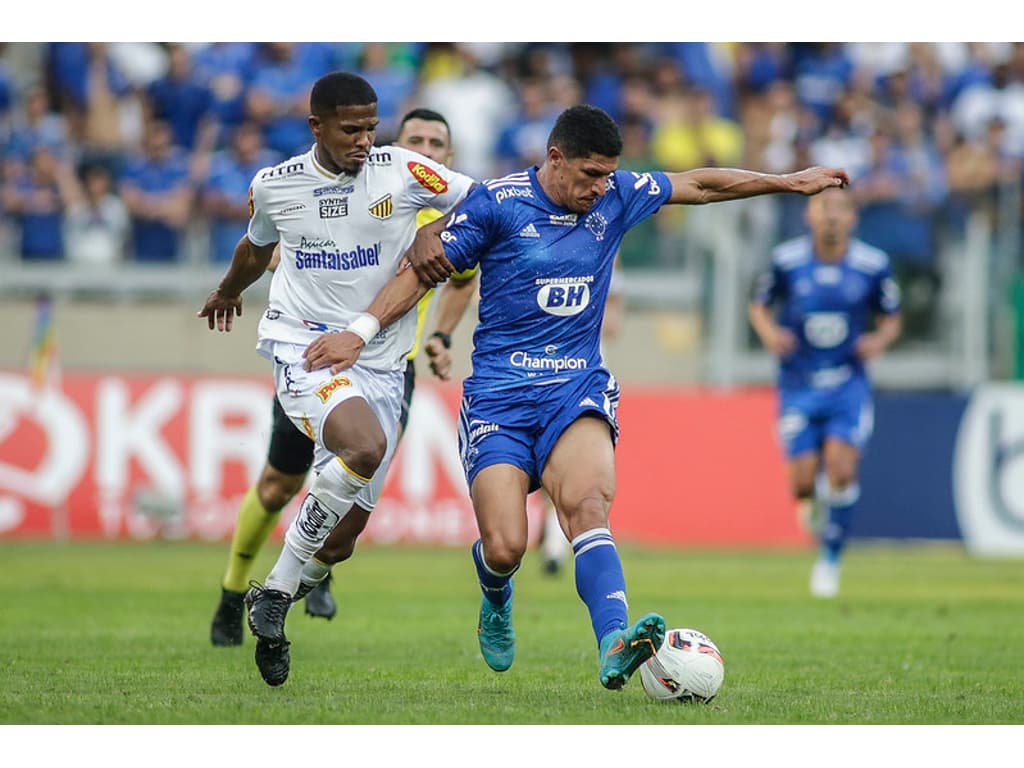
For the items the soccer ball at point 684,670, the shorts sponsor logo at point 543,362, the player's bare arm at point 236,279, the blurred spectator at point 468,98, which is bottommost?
the soccer ball at point 684,670

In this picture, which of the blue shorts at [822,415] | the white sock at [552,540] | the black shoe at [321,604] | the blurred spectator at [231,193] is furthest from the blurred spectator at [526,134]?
the black shoe at [321,604]

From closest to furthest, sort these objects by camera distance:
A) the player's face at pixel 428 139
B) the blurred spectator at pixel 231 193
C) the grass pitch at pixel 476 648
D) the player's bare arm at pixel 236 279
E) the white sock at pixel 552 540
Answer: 1. the grass pitch at pixel 476 648
2. the player's bare arm at pixel 236 279
3. the player's face at pixel 428 139
4. the white sock at pixel 552 540
5. the blurred spectator at pixel 231 193

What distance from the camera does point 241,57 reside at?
2155cm

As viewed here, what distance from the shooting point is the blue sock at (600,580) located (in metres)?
7.18

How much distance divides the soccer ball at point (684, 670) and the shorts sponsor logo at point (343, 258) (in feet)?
8.27

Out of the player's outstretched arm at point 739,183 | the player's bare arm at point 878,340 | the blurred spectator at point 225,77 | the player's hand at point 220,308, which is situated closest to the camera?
the player's outstretched arm at point 739,183

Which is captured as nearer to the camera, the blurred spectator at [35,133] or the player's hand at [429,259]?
the player's hand at [429,259]

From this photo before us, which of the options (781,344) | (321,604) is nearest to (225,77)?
(781,344)

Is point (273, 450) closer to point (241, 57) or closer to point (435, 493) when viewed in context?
point (435, 493)

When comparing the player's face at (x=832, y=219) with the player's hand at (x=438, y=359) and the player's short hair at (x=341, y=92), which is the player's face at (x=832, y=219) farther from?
the player's short hair at (x=341, y=92)

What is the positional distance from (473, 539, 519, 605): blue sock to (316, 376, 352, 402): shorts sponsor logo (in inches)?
38.7

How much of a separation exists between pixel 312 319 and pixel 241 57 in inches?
544

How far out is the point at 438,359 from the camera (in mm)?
9055

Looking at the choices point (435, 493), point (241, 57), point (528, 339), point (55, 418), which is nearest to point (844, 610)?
point (528, 339)
